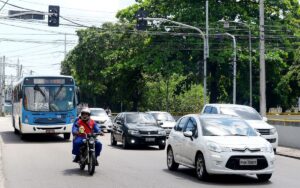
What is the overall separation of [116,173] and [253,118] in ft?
31.3

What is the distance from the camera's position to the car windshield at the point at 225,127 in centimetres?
1399

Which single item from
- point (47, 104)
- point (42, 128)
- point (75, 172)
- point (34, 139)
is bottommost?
point (34, 139)

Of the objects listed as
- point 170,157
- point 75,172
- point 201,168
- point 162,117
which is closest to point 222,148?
point 201,168

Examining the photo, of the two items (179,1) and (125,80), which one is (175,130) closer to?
(179,1)

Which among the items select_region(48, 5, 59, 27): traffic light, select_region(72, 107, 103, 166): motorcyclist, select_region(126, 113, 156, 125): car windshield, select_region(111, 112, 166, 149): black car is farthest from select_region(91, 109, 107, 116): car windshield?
select_region(72, 107, 103, 166): motorcyclist

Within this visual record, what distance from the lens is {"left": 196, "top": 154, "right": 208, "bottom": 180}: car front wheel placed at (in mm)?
13359

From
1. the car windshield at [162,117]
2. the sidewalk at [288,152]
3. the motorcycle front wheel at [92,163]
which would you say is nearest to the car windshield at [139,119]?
the sidewalk at [288,152]

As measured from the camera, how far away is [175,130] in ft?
52.2

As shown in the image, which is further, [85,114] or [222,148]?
[85,114]

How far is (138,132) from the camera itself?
23453 mm

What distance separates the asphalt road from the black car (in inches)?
67.6

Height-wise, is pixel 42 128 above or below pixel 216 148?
below

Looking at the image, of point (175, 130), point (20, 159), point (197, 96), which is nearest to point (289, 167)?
point (175, 130)

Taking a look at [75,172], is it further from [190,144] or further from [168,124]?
[168,124]
